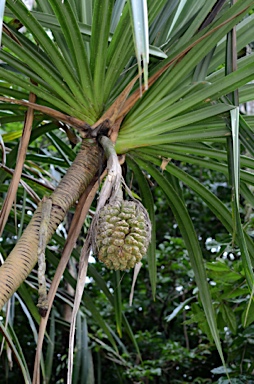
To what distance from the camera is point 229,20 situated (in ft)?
2.68

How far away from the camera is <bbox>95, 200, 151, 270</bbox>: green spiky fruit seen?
762 millimetres

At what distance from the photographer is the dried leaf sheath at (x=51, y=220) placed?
0.77 meters

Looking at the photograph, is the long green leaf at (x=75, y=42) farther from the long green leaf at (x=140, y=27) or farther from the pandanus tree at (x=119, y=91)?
the long green leaf at (x=140, y=27)

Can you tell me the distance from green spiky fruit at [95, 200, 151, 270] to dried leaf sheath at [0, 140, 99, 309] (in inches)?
3.9

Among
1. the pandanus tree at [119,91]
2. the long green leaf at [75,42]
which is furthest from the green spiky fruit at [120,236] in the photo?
the long green leaf at [75,42]

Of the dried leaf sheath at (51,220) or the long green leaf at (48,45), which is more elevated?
the long green leaf at (48,45)

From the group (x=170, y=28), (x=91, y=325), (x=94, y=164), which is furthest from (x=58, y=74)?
(x=91, y=325)

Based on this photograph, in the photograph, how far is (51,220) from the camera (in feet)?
2.76

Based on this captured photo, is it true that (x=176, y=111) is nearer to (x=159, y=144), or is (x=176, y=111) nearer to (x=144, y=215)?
(x=159, y=144)

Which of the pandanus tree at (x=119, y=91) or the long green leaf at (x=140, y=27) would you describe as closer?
the long green leaf at (x=140, y=27)

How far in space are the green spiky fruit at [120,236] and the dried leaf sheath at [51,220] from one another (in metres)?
0.10

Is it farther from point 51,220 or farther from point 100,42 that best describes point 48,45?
point 51,220

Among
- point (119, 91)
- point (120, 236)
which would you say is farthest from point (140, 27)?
point (119, 91)

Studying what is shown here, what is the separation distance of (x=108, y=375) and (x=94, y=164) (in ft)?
7.73
